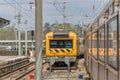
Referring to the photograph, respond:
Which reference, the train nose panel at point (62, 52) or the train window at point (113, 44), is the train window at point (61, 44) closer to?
the train nose panel at point (62, 52)

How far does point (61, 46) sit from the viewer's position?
29.9 m

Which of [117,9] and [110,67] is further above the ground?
[117,9]

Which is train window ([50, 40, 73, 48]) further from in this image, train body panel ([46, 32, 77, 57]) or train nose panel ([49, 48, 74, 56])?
train nose panel ([49, 48, 74, 56])

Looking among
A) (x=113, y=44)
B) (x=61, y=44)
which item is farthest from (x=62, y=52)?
(x=113, y=44)

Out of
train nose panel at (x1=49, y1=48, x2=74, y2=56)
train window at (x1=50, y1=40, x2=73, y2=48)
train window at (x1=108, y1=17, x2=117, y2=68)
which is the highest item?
train window at (x1=108, y1=17, x2=117, y2=68)

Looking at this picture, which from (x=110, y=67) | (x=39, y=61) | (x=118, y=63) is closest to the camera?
(x=118, y=63)

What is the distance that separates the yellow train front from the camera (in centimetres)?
2948

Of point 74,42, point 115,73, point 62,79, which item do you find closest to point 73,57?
point 74,42

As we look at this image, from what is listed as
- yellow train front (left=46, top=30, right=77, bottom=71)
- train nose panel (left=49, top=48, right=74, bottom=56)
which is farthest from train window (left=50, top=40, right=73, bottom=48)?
train nose panel (left=49, top=48, right=74, bottom=56)

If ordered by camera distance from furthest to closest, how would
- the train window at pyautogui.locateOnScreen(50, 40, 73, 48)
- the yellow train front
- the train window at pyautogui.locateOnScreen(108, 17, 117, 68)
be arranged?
1. the train window at pyautogui.locateOnScreen(50, 40, 73, 48)
2. the yellow train front
3. the train window at pyautogui.locateOnScreen(108, 17, 117, 68)

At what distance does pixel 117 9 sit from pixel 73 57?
22997 millimetres

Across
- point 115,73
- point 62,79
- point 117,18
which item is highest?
point 117,18

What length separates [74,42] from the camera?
29.8 m

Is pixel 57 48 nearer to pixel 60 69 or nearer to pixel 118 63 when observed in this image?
pixel 60 69
